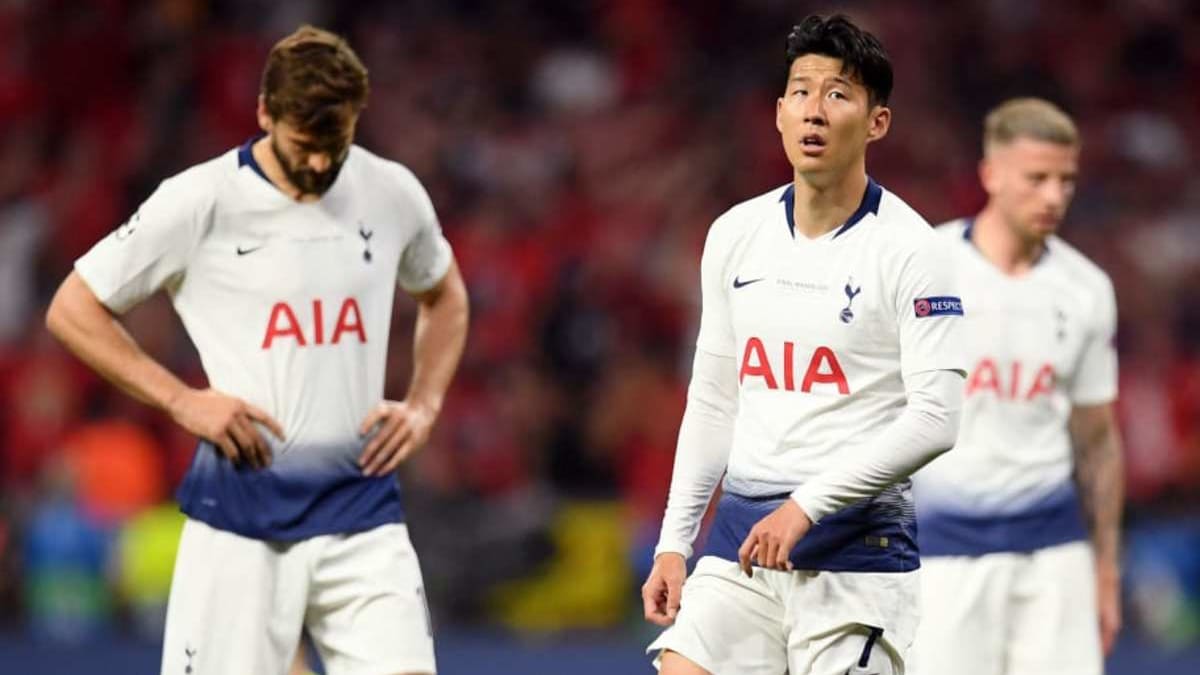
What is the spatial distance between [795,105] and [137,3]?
9.22 m

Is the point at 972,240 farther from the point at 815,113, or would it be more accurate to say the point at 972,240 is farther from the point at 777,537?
the point at 777,537

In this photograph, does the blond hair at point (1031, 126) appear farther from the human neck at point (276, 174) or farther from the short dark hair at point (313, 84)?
the human neck at point (276, 174)

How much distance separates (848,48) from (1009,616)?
2.36 meters

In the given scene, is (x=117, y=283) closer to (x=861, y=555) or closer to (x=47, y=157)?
(x=861, y=555)

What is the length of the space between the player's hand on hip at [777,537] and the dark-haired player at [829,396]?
47 millimetres

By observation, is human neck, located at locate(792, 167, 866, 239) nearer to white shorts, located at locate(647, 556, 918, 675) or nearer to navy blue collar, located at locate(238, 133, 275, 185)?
white shorts, located at locate(647, 556, 918, 675)

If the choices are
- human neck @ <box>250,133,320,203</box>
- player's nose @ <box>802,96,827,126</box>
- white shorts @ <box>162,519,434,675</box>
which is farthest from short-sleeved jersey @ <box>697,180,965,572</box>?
human neck @ <box>250,133,320,203</box>

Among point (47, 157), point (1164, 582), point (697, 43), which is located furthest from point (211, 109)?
point (1164, 582)

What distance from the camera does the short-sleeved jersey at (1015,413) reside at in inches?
253

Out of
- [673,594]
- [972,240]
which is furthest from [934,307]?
[972,240]

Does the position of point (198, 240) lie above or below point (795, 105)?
below

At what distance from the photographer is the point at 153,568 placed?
1012cm

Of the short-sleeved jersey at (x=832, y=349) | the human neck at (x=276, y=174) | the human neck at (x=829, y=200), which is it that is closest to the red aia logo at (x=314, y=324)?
the human neck at (x=276, y=174)

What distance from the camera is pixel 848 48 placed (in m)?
4.77
